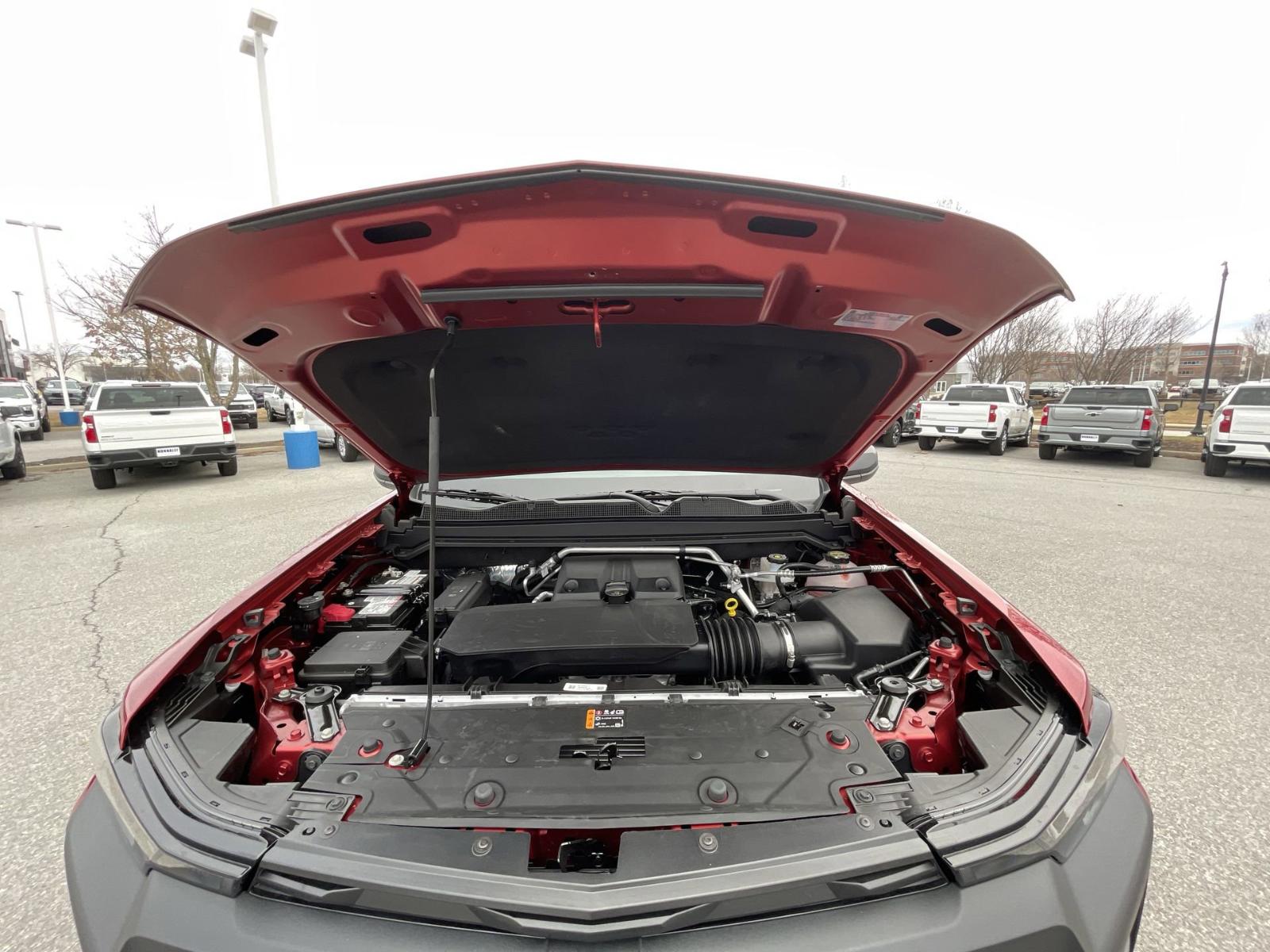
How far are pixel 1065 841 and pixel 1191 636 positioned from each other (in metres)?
3.53

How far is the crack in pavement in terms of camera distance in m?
2.95

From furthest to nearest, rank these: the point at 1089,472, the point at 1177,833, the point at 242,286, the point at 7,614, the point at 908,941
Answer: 1. the point at 1089,472
2. the point at 7,614
3. the point at 1177,833
4. the point at 242,286
5. the point at 908,941

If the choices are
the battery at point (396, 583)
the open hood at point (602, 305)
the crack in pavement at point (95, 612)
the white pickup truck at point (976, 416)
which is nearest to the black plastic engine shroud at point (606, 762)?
the battery at point (396, 583)

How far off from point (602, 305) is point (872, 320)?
85 cm

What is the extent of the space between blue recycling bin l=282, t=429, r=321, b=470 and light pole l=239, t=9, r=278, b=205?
3947mm

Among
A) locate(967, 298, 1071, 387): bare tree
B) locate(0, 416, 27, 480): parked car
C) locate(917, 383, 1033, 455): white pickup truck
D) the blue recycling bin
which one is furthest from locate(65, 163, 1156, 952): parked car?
locate(967, 298, 1071, 387): bare tree

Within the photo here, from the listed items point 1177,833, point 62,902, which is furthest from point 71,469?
point 1177,833

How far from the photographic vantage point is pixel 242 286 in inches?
57.2

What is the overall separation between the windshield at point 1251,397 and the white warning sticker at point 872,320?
12.0 meters

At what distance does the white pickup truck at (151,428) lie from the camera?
820 centimetres

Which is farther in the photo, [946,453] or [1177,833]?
[946,453]

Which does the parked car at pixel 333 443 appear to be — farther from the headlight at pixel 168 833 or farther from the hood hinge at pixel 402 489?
the headlight at pixel 168 833

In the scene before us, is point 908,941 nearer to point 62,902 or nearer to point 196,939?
point 196,939

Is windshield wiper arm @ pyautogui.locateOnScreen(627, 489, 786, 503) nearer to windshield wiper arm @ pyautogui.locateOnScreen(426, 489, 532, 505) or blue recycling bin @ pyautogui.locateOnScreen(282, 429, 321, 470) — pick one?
windshield wiper arm @ pyautogui.locateOnScreen(426, 489, 532, 505)
